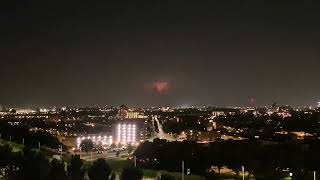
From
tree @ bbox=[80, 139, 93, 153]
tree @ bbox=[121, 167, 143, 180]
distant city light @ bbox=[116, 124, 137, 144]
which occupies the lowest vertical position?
tree @ bbox=[121, 167, 143, 180]

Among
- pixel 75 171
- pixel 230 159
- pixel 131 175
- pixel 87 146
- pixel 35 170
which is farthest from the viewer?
pixel 87 146

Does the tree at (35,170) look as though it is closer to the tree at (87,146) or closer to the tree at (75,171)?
the tree at (75,171)

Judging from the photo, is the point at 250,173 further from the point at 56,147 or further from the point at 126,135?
the point at 126,135

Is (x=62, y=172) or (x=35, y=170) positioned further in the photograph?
(x=35, y=170)

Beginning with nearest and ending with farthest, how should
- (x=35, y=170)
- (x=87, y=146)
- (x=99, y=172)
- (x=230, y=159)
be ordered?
(x=35, y=170), (x=99, y=172), (x=230, y=159), (x=87, y=146)

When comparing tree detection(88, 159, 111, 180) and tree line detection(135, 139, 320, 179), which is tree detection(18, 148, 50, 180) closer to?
tree detection(88, 159, 111, 180)

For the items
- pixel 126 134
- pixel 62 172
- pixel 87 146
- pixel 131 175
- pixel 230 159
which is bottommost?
pixel 131 175

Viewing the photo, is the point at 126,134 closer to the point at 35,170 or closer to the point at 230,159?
the point at 230,159

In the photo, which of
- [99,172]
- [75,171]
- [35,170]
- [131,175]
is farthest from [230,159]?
[35,170]

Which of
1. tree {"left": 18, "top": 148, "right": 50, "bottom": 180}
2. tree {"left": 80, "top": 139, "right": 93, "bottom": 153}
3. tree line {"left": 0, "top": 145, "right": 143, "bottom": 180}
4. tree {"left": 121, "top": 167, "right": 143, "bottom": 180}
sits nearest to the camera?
tree {"left": 121, "top": 167, "right": 143, "bottom": 180}

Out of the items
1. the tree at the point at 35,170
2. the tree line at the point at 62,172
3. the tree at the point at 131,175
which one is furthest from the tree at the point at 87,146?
the tree at the point at 131,175

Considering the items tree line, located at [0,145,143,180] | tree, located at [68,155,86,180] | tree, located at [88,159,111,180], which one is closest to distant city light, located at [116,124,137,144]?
tree line, located at [0,145,143,180]
